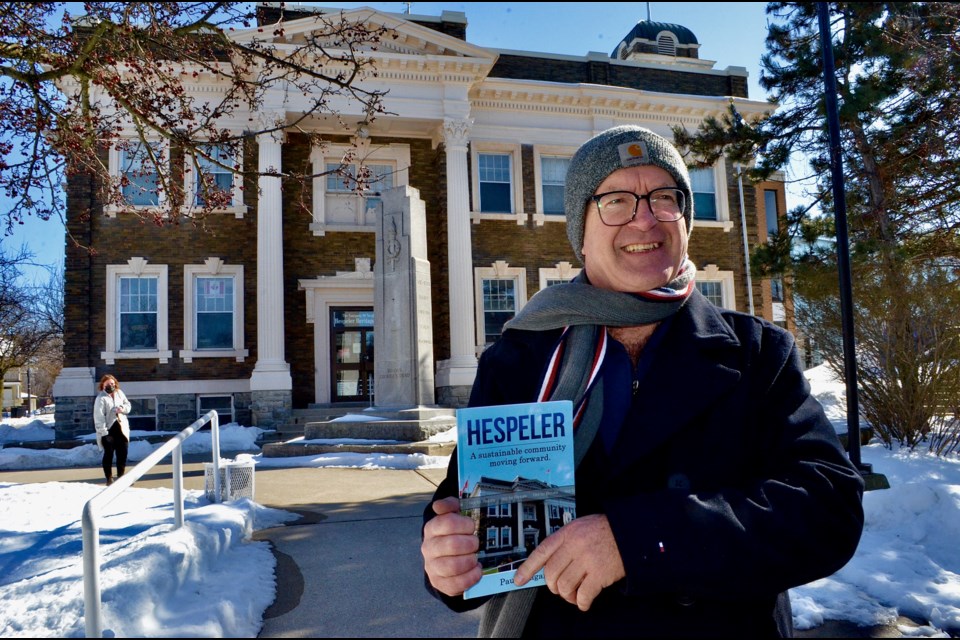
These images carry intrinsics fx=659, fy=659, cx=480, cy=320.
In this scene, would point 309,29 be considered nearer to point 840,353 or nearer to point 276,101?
point 276,101

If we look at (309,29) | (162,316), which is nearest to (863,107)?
(309,29)

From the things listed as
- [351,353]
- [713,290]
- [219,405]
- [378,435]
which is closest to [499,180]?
[351,353]

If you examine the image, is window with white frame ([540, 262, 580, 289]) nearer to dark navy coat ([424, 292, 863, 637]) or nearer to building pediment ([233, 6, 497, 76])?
building pediment ([233, 6, 497, 76])

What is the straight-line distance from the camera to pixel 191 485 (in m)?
8.80

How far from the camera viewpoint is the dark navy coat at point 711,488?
145cm

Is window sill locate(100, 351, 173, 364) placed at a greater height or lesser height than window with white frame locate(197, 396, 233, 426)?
greater

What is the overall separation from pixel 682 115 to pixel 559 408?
2130cm

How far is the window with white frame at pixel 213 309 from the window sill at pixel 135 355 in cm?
57

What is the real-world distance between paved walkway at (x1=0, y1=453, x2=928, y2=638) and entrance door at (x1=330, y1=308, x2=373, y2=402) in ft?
30.8

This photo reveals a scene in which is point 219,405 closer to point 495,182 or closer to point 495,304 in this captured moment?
point 495,304

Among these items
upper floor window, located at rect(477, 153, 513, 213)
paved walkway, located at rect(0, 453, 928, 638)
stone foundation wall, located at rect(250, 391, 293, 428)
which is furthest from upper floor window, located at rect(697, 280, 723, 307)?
paved walkway, located at rect(0, 453, 928, 638)

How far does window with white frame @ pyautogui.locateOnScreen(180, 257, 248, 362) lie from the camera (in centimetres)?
1748

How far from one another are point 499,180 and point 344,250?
513cm

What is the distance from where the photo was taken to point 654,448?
1.61 meters
